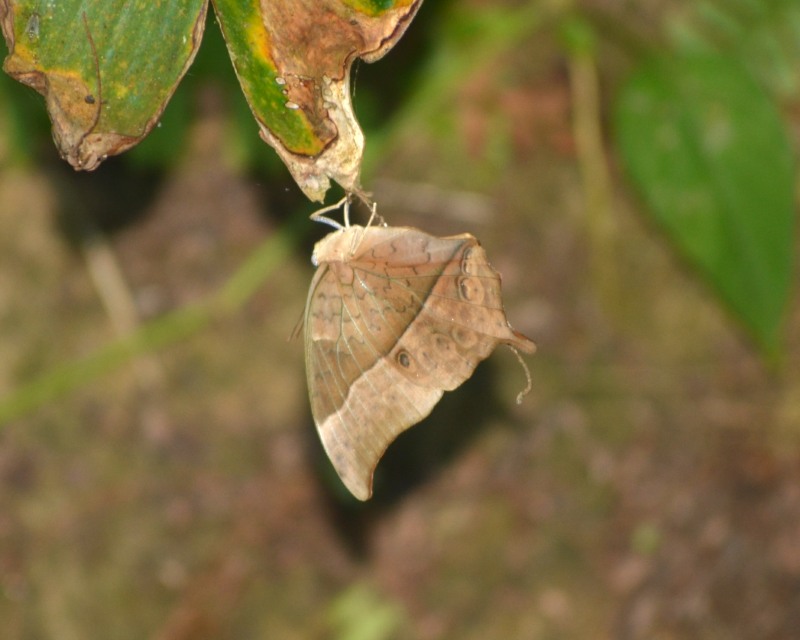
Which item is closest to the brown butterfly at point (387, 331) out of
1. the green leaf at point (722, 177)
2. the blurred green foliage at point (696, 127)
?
the blurred green foliage at point (696, 127)

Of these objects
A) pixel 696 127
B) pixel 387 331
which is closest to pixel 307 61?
pixel 387 331

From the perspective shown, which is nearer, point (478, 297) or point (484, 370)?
point (478, 297)

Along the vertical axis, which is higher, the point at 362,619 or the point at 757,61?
the point at 757,61

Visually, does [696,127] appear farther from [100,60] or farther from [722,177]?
[100,60]

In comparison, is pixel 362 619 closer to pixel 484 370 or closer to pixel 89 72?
pixel 484 370

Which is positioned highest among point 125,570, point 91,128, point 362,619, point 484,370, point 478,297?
point 91,128

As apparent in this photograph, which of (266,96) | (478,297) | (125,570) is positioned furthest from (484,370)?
(266,96)
